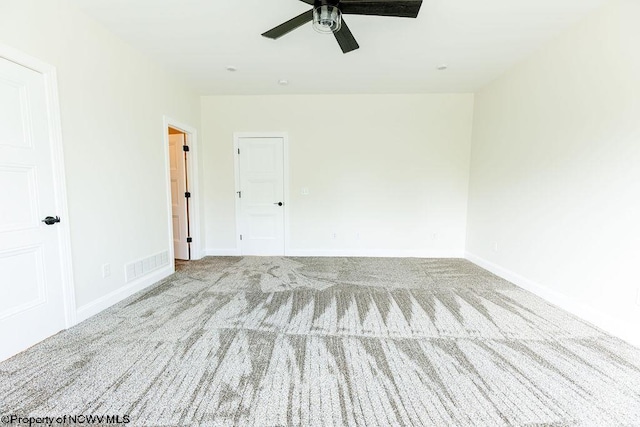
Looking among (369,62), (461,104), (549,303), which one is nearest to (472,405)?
(549,303)

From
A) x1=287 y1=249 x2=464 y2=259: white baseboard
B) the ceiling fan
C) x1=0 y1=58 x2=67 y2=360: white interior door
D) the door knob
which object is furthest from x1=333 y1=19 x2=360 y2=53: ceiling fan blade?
x1=287 y1=249 x2=464 y2=259: white baseboard

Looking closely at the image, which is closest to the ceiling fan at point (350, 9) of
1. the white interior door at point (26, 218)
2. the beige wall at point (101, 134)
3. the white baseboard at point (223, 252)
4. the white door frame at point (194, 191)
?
the beige wall at point (101, 134)

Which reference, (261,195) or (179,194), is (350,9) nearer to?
(261,195)

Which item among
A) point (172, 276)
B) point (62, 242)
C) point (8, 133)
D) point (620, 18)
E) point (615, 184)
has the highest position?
point (620, 18)

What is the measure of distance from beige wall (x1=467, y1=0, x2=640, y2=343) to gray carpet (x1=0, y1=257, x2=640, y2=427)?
38 cm

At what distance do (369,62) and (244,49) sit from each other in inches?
56.3

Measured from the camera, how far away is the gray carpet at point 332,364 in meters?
1.31

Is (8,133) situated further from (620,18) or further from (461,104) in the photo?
(461,104)

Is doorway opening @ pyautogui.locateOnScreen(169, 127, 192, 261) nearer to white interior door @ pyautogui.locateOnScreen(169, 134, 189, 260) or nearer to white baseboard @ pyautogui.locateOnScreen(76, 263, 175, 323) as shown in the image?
white interior door @ pyautogui.locateOnScreen(169, 134, 189, 260)

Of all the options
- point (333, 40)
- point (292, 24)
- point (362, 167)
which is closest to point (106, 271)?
point (292, 24)

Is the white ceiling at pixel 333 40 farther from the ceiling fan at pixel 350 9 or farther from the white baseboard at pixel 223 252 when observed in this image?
the white baseboard at pixel 223 252

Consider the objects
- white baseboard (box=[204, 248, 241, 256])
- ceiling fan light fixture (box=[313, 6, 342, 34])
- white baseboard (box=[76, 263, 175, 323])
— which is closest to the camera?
ceiling fan light fixture (box=[313, 6, 342, 34])

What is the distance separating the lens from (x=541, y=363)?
1679 millimetres

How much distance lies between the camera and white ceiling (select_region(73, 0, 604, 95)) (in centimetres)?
210
